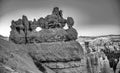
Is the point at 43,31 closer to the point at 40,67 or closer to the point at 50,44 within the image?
the point at 50,44

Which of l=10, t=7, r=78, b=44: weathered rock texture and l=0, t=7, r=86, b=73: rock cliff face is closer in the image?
l=0, t=7, r=86, b=73: rock cliff face

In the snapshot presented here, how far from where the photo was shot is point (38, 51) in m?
5.37

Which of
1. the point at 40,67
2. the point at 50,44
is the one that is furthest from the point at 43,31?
the point at 40,67

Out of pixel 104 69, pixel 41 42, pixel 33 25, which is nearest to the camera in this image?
pixel 41 42

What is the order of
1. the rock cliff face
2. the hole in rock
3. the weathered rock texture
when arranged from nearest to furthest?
1. the hole in rock
2. the rock cliff face
3. the weathered rock texture

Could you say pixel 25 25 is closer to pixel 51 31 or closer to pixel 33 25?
pixel 33 25

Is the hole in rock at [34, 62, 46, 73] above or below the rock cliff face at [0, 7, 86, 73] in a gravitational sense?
below

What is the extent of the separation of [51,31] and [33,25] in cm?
86

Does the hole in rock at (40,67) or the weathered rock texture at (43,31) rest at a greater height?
the weathered rock texture at (43,31)

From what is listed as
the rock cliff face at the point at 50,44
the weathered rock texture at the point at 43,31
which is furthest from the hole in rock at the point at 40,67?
A: the weathered rock texture at the point at 43,31

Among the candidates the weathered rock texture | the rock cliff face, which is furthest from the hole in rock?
the weathered rock texture

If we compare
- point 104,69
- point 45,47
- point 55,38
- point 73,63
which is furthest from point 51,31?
point 104,69

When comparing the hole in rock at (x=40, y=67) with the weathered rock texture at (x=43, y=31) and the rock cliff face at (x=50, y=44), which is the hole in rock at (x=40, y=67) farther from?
the weathered rock texture at (x=43, y=31)

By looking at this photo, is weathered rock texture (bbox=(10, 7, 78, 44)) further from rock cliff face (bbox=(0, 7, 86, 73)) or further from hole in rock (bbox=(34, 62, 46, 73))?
hole in rock (bbox=(34, 62, 46, 73))
